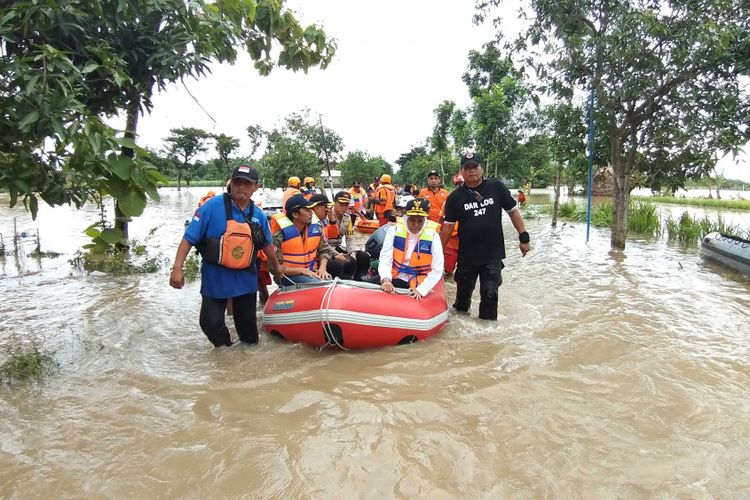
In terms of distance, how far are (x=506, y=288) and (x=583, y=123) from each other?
540 centimetres

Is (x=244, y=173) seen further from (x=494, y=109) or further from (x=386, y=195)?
(x=494, y=109)

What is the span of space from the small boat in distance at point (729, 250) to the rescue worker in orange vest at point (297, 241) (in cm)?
700

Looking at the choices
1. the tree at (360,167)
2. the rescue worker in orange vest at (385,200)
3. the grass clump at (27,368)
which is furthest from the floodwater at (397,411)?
the tree at (360,167)

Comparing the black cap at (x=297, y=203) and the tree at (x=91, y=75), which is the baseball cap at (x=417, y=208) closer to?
the black cap at (x=297, y=203)

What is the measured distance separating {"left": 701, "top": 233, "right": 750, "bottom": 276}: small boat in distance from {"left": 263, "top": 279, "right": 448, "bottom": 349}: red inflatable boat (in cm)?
621

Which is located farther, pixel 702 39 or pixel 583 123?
pixel 583 123

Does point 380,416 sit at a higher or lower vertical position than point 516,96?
lower

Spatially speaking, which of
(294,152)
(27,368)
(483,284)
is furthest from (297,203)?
(294,152)

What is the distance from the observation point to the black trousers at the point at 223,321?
3672 millimetres

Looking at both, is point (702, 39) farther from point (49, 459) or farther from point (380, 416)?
point (49, 459)

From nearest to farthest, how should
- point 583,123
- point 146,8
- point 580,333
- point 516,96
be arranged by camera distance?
point 146,8, point 580,333, point 583,123, point 516,96

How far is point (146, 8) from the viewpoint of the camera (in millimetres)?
2072

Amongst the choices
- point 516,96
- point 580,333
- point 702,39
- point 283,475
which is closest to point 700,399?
point 580,333

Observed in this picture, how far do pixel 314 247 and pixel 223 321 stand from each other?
47.5 inches
